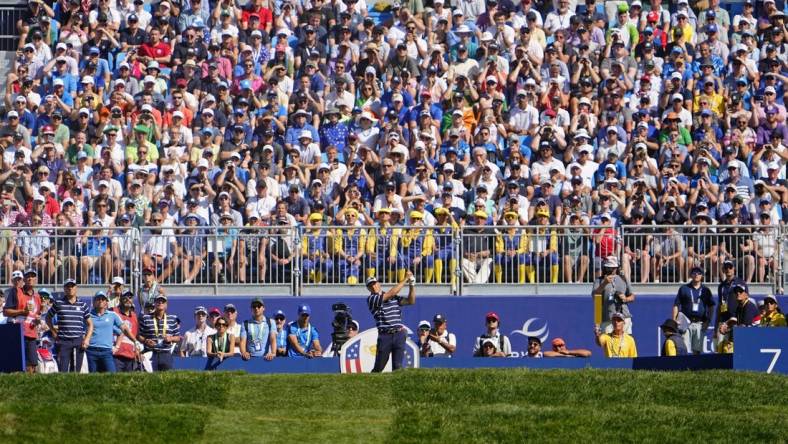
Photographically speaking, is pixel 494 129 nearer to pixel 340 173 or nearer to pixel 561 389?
pixel 340 173

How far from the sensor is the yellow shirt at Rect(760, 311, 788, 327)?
20.6m

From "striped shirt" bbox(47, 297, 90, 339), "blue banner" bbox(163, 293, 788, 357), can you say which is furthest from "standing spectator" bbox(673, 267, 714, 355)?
"striped shirt" bbox(47, 297, 90, 339)

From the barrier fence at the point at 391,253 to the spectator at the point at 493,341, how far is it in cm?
146

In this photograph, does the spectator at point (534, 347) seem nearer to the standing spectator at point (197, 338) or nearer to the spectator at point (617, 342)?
the spectator at point (617, 342)

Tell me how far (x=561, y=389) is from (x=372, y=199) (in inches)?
293

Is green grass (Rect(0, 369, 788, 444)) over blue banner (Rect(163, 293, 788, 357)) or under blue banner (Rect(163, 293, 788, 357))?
under

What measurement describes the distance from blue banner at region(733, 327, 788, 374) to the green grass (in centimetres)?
115

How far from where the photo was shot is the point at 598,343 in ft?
71.7

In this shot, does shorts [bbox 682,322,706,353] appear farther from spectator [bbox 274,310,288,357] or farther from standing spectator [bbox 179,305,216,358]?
standing spectator [bbox 179,305,216,358]

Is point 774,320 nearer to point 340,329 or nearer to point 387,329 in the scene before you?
point 387,329

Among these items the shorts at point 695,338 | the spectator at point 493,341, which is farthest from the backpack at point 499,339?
the shorts at point 695,338

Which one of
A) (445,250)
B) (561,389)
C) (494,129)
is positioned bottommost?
(561,389)

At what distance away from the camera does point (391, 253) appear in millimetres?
23047

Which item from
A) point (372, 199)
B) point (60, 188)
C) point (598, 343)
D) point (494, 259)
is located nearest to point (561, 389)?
point (598, 343)
